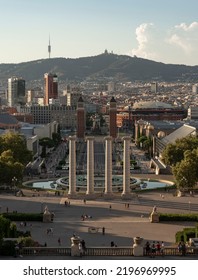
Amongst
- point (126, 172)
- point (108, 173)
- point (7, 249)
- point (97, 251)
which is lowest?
point (108, 173)

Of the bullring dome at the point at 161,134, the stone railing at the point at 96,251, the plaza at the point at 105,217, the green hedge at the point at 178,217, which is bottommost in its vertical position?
the plaza at the point at 105,217

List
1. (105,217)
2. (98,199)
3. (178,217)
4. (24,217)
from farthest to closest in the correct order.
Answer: (98,199) < (105,217) < (24,217) < (178,217)

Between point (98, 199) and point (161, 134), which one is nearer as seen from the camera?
point (98, 199)

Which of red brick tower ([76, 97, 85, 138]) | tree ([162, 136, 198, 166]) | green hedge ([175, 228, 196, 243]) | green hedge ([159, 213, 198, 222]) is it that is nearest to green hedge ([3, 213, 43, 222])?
green hedge ([159, 213, 198, 222])

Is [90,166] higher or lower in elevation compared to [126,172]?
higher

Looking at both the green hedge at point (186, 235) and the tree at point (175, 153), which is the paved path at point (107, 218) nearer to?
the green hedge at point (186, 235)

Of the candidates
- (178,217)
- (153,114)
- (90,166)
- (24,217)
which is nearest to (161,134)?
(90,166)

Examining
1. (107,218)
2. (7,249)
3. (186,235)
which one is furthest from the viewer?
(107,218)

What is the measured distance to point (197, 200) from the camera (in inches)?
2203

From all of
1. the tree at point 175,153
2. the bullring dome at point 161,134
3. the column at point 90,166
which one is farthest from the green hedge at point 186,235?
the bullring dome at point 161,134

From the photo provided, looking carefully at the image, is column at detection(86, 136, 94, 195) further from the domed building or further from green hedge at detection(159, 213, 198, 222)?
the domed building

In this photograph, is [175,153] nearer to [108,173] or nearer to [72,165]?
[108,173]

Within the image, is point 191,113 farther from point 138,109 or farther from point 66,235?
point 66,235

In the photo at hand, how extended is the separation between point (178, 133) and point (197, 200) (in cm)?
5036
